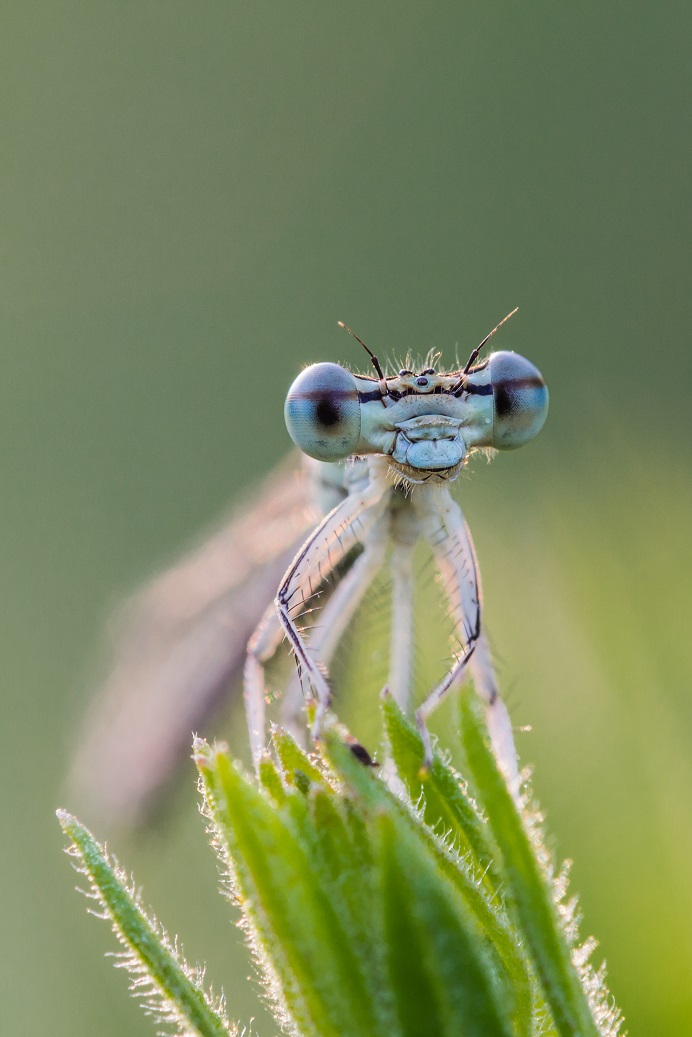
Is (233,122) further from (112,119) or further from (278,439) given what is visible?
(278,439)

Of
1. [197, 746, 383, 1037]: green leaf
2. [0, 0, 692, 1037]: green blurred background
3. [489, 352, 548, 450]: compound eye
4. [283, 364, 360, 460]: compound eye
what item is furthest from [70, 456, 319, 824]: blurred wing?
[197, 746, 383, 1037]: green leaf

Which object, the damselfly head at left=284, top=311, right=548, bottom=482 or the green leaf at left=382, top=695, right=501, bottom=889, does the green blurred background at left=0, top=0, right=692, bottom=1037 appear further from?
the green leaf at left=382, top=695, right=501, bottom=889

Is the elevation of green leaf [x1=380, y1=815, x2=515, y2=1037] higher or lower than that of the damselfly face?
lower

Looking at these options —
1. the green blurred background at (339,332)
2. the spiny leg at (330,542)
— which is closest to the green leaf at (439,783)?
the green blurred background at (339,332)

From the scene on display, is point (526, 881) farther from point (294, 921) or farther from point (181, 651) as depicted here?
point (181, 651)

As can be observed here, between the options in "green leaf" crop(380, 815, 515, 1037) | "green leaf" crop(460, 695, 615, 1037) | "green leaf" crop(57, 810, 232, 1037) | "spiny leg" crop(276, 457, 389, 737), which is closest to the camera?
"green leaf" crop(380, 815, 515, 1037)
